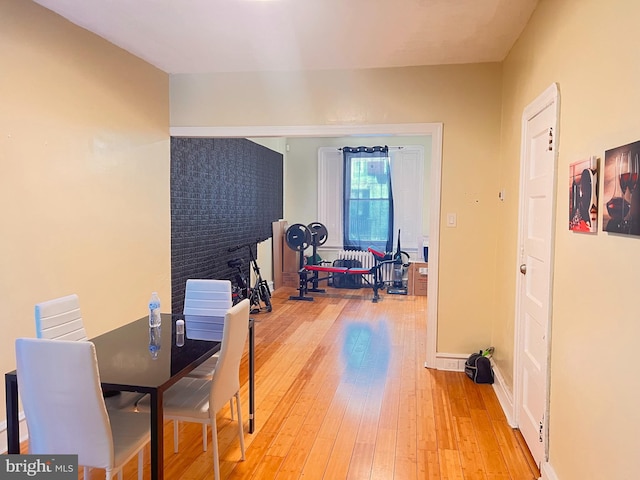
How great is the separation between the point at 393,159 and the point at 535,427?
231 inches

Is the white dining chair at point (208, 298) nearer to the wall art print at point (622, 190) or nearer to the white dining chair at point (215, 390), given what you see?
the white dining chair at point (215, 390)

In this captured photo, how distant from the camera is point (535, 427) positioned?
2494mm

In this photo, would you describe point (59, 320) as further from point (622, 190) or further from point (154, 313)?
point (622, 190)

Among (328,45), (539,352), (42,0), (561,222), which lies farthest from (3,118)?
(539,352)

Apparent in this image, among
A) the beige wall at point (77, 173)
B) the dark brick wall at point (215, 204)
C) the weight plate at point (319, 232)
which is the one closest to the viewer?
the beige wall at point (77, 173)

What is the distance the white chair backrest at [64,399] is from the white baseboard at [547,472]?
6.59 ft

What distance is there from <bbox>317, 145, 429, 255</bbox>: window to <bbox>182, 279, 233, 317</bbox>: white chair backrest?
16.7 feet

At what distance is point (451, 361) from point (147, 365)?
2.78m

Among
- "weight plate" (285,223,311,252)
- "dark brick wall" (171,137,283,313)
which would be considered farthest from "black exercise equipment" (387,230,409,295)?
"dark brick wall" (171,137,283,313)

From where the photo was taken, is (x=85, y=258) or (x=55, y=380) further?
(x=85, y=258)

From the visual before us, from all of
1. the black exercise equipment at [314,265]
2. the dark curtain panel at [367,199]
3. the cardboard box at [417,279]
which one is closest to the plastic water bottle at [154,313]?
the black exercise equipment at [314,265]

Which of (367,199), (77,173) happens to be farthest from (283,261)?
(77,173)

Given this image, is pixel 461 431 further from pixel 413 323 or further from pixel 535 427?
pixel 413 323

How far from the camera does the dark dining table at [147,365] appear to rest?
177cm
